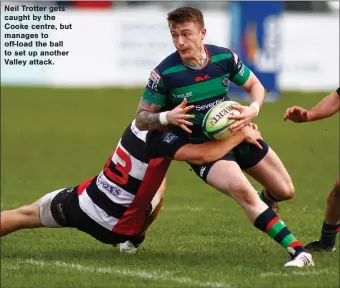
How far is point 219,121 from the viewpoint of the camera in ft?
24.6

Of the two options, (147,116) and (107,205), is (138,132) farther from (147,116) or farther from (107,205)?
(107,205)

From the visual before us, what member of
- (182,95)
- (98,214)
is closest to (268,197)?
(182,95)

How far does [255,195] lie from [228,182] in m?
0.24

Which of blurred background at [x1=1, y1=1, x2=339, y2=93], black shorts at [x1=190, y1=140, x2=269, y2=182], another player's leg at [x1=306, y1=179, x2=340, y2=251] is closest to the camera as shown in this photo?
black shorts at [x1=190, y1=140, x2=269, y2=182]

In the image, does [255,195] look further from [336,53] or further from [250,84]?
[336,53]

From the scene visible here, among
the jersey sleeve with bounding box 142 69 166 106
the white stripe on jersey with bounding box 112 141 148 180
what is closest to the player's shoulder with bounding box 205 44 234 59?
the jersey sleeve with bounding box 142 69 166 106

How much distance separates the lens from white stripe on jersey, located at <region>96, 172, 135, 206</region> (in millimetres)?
8172

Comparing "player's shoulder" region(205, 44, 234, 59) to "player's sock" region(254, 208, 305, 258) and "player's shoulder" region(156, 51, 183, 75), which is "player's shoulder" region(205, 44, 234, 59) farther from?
"player's sock" region(254, 208, 305, 258)

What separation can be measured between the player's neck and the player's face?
0.22ft

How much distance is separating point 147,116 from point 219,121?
603 millimetres

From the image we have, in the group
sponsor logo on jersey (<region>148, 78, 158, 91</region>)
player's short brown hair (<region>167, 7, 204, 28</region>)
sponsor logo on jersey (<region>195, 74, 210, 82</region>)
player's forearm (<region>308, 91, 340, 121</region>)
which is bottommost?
player's forearm (<region>308, 91, 340, 121</region>)

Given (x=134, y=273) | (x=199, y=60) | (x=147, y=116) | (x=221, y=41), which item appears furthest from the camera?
(x=221, y=41)

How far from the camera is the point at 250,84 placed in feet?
26.6

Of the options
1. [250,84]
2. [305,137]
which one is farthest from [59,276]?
[305,137]
